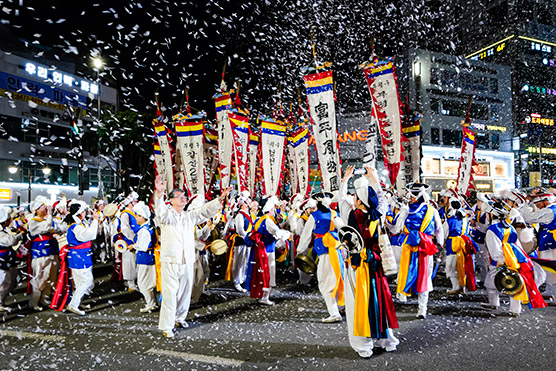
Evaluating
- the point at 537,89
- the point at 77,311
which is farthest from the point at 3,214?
the point at 537,89

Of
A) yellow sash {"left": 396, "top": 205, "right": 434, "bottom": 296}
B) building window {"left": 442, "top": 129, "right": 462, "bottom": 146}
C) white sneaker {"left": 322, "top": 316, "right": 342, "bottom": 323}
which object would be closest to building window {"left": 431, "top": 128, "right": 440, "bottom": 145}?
building window {"left": 442, "top": 129, "right": 462, "bottom": 146}

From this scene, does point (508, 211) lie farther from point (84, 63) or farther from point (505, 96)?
point (505, 96)

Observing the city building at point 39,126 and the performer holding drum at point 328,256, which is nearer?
the performer holding drum at point 328,256

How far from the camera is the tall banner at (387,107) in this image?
8.21 meters

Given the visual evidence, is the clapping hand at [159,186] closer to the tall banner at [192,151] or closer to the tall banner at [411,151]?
the tall banner at [192,151]

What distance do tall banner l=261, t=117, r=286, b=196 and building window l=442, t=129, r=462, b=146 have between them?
27482 mm

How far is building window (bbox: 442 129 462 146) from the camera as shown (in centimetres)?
3422

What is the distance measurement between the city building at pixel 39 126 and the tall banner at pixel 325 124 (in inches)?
812

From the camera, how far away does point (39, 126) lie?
93.7 ft

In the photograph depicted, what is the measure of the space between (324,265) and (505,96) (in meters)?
39.9

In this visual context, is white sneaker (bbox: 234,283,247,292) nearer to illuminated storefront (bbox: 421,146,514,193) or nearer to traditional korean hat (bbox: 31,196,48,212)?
traditional korean hat (bbox: 31,196,48,212)

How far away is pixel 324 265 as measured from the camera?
18.0 feet

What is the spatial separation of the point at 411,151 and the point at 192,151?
6007 mm

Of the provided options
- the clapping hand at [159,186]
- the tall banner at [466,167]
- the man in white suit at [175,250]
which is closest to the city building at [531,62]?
the tall banner at [466,167]
